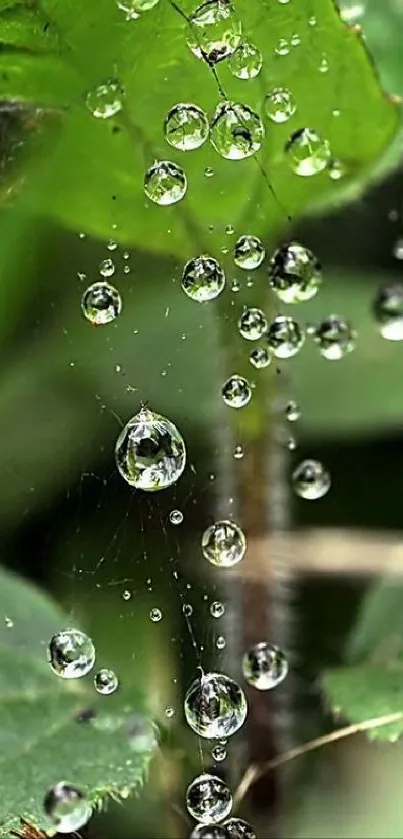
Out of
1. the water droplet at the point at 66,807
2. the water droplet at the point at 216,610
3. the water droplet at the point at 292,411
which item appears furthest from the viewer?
the water droplet at the point at 292,411

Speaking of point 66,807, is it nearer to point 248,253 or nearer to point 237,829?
point 237,829

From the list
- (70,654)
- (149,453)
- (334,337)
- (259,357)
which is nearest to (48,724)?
(70,654)

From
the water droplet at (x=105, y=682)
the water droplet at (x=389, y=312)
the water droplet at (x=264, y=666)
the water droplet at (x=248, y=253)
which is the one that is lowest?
the water droplet at (x=264, y=666)

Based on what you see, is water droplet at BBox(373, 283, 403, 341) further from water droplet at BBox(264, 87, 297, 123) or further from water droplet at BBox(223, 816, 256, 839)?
water droplet at BBox(223, 816, 256, 839)

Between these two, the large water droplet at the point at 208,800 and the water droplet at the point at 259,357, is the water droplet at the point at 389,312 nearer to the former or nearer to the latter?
the water droplet at the point at 259,357

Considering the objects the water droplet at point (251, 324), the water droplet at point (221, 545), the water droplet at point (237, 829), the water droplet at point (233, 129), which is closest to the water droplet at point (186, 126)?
the water droplet at point (233, 129)

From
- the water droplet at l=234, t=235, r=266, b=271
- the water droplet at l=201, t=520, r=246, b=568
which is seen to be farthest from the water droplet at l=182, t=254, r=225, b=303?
the water droplet at l=201, t=520, r=246, b=568

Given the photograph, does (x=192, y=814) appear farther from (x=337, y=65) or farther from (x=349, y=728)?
(x=337, y=65)
